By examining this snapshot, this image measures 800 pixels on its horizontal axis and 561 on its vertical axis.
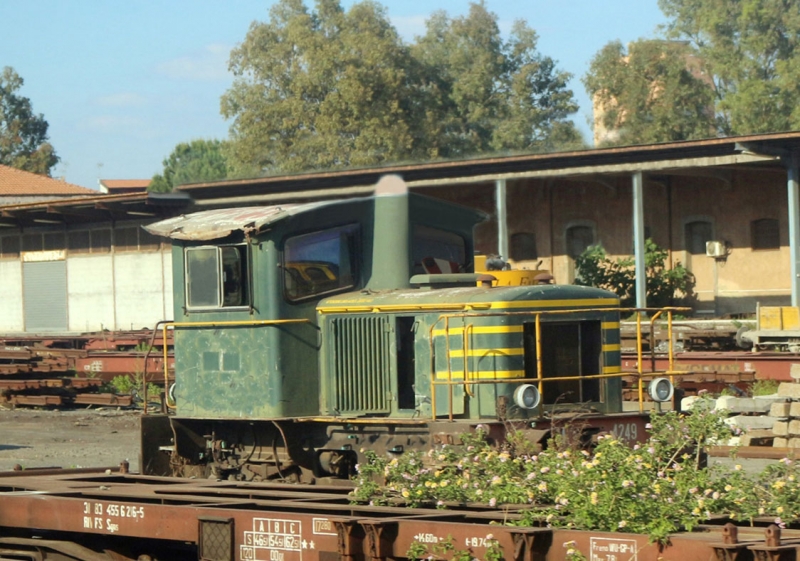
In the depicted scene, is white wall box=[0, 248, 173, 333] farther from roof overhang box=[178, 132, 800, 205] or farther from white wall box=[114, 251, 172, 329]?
roof overhang box=[178, 132, 800, 205]

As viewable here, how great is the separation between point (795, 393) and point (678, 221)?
13853 millimetres

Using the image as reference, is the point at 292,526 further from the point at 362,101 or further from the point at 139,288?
the point at 362,101

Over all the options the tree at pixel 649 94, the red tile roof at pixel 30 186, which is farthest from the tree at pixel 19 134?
the tree at pixel 649 94

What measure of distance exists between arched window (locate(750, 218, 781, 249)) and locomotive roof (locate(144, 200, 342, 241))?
19307 mm

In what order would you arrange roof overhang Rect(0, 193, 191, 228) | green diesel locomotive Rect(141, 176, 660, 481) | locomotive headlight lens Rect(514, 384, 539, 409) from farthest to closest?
1. roof overhang Rect(0, 193, 191, 228)
2. green diesel locomotive Rect(141, 176, 660, 481)
3. locomotive headlight lens Rect(514, 384, 539, 409)

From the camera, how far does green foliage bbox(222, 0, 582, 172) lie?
165 ft

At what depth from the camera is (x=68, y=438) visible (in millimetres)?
17672

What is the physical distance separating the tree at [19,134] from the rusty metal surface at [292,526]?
70659 mm

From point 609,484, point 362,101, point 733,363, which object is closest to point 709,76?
point 362,101

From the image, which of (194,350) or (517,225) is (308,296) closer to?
(194,350)

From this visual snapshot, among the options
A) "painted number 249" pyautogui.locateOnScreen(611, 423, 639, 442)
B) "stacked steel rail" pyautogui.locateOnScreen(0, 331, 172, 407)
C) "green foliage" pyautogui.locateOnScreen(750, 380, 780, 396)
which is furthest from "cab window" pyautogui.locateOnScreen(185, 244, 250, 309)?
"stacked steel rail" pyautogui.locateOnScreen(0, 331, 172, 407)

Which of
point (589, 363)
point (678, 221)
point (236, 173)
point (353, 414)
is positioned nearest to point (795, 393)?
point (589, 363)

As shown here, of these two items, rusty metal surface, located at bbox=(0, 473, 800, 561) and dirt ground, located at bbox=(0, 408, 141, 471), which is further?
dirt ground, located at bbox=(0, 408, 141, 471)

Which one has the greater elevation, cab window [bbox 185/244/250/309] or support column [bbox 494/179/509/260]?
support column [bbox 494/179/509/260]
